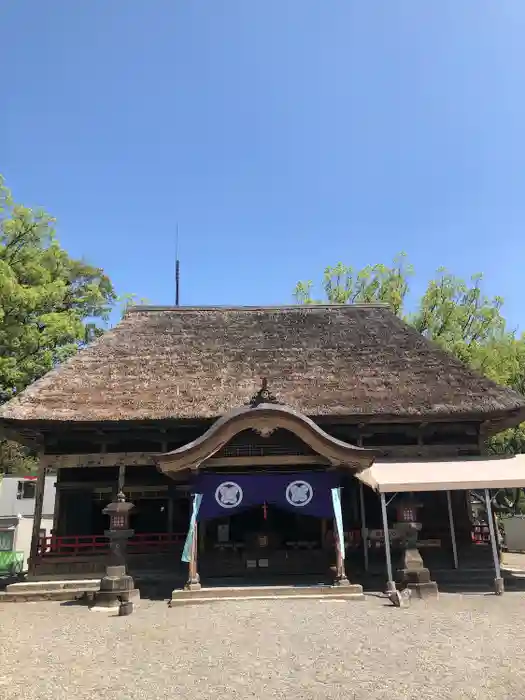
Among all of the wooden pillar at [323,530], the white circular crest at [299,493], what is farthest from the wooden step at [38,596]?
the wooden pillar at [323,530]

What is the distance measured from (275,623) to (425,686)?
310 cm

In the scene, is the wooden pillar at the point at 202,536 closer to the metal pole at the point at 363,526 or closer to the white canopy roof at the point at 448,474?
the metal pole at the point at 363,526

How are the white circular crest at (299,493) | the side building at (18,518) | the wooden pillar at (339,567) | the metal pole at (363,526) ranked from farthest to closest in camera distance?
the side building at (18,518) → the metal pole at (363,526) → the white circular crest at (299,493) → the wooden pillar at (339,567)

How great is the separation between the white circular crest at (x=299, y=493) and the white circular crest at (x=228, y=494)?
978 millimetres

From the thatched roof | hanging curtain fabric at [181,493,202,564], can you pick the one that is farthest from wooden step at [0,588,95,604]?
the thatched roof

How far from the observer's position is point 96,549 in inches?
483

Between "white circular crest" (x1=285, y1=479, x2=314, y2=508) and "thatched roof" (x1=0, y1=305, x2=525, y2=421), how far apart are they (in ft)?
5.94

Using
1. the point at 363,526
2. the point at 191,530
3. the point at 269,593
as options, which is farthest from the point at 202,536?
the point at 363,526

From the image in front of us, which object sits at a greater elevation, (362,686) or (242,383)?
(242,383)

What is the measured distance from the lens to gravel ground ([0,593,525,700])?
16.2ft

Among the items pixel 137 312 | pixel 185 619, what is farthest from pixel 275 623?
pixel 137 312

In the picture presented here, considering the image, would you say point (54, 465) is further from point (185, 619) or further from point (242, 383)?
point (185, 619)

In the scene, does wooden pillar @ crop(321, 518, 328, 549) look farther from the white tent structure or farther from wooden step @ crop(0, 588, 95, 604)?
wooden step @ crop(0, 588, 95, 604)

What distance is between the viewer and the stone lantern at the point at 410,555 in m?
9.52
